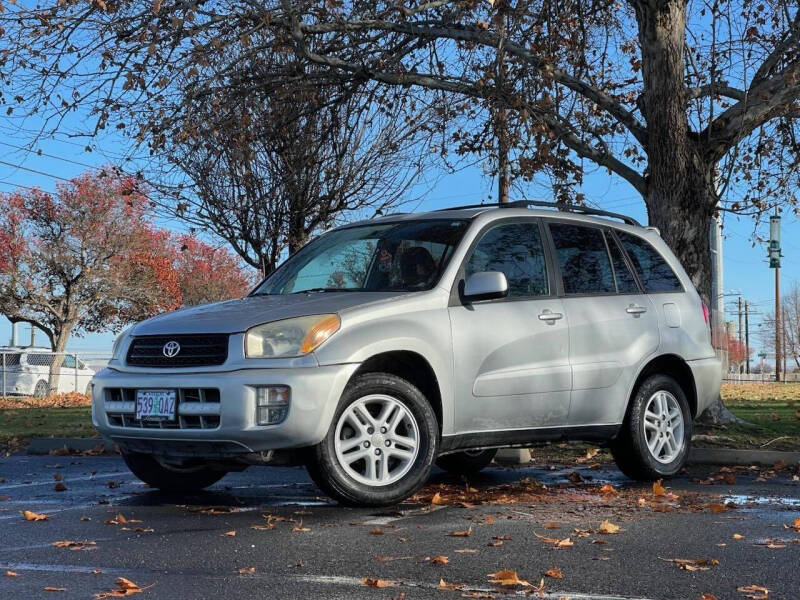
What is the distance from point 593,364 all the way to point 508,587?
11.3ft

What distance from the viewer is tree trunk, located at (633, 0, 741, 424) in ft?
38.3

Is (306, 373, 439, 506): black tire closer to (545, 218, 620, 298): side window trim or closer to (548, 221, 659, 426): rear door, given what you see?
(548, 221, 659, 426): rear door

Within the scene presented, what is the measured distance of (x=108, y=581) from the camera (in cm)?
439

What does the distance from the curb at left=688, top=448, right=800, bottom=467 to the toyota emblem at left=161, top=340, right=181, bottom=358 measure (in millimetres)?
5215

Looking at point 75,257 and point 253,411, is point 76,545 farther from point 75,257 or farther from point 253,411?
point 75,257

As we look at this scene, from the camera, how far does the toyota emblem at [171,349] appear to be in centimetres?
634

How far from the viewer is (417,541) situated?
17.4 feet

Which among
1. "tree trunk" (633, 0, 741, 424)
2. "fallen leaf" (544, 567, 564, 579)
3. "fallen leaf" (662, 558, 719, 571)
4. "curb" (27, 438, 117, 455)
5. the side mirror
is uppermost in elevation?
"tree trunk" (633, 0, 741, 424)

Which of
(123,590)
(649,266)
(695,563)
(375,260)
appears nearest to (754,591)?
(695,563)

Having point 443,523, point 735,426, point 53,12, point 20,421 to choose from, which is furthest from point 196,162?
point 443,523

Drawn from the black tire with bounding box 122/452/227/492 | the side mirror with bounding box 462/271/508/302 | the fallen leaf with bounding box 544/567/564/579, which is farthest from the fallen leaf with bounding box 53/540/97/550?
the side mirror with bounding box 462/271/508/302

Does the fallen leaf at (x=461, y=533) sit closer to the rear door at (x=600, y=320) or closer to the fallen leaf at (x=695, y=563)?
the fallen leaf at (x=695, y=563)

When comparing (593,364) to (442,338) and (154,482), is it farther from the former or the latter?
(154,482)

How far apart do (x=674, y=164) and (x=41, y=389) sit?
80.6 ft
